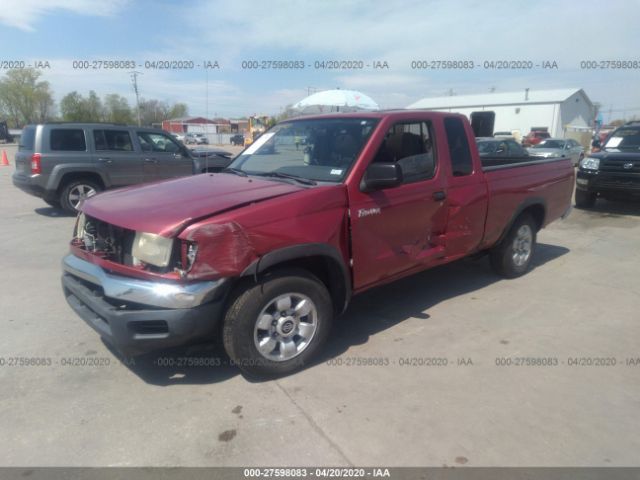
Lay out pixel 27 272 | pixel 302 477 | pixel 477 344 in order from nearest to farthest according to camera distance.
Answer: pixel 302 477 < pixel 477 344 < pixel 27 272

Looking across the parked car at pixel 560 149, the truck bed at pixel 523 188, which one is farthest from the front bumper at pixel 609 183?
the parked car at pixel 560 149

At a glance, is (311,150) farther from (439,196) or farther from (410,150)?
(439,196)

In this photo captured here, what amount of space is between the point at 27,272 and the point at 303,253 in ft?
13.8

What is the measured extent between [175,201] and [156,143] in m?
7.46

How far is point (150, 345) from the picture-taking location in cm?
290

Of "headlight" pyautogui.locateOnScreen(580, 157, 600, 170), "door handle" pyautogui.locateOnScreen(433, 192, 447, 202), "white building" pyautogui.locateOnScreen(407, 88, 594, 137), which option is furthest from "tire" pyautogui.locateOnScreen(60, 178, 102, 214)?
"white building" pyautogui.locateOnScreen(407, 88, 594, 137)

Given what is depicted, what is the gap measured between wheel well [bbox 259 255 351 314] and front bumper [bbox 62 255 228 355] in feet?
2.23

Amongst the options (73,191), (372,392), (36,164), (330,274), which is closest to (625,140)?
(330,274)

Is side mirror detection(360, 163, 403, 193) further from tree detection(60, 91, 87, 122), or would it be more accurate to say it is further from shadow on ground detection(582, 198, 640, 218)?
tree detection(60, 91, 87, 122)

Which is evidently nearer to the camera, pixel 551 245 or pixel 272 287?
pixel 272 287

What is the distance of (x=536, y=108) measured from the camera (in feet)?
200

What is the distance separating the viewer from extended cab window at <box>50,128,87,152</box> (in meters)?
8.85

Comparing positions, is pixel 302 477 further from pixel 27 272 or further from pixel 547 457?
pixel 27 272

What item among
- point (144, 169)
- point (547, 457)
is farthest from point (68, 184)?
point (547, 457)
